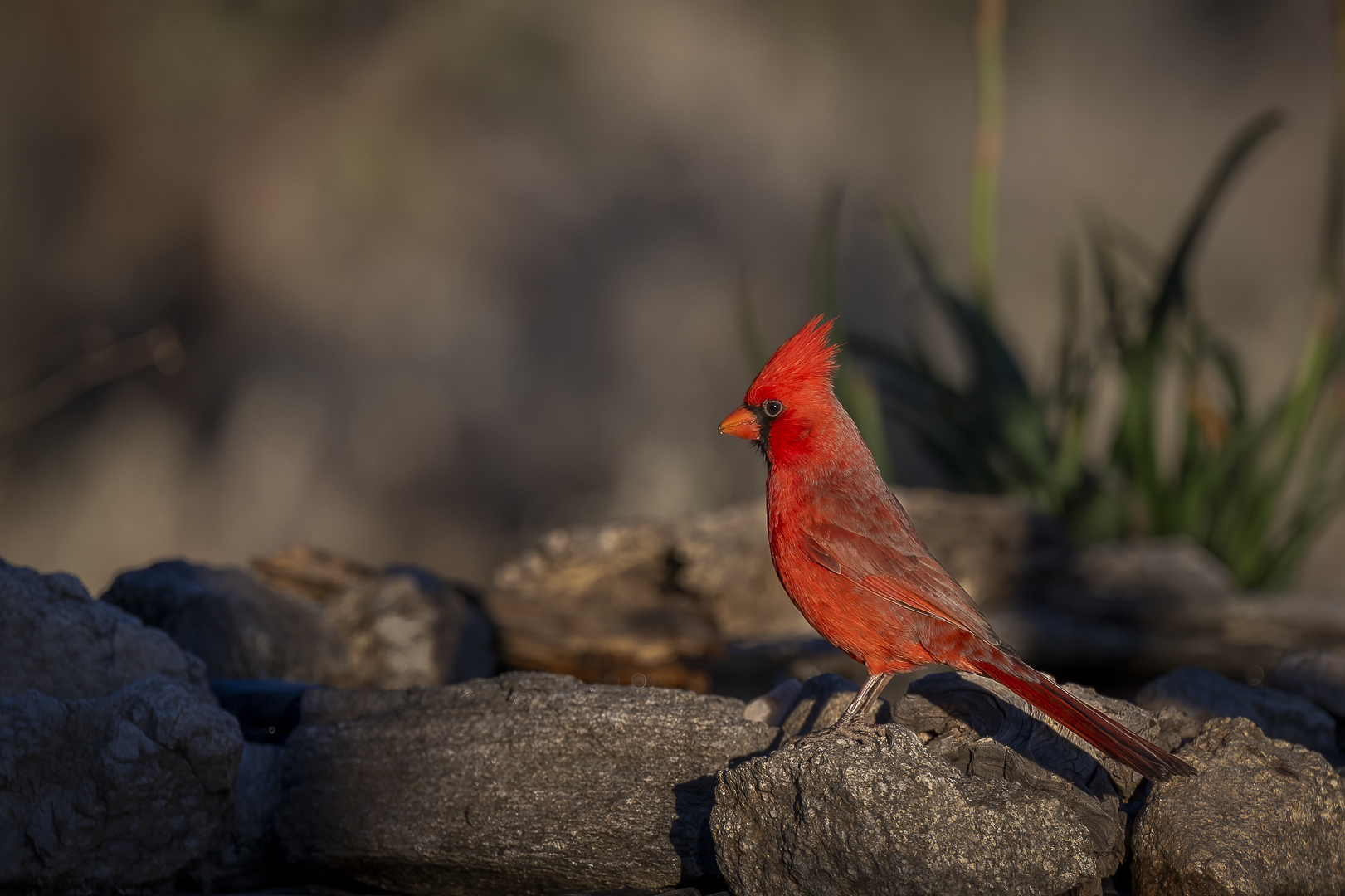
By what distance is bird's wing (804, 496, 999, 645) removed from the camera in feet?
8.16

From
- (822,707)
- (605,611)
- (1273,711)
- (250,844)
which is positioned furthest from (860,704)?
(605,611)

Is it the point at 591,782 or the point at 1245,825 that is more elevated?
the point at 591,782

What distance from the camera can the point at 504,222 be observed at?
9.66m

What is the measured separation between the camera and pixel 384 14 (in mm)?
9766

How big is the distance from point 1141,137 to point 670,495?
473 cm

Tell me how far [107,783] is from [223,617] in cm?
143

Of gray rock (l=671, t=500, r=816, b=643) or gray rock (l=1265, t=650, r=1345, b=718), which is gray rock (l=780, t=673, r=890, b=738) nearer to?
gray rock (l=1265, t=650, r=1345, b=718)

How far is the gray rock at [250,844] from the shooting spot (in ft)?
8.72

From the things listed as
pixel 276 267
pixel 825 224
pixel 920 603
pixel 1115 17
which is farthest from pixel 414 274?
pixel 920 603

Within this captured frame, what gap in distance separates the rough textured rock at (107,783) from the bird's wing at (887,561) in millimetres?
1352

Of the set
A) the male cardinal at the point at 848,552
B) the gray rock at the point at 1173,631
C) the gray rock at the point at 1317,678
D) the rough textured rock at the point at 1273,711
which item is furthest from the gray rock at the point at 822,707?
the gray rock at the point at 1173,631

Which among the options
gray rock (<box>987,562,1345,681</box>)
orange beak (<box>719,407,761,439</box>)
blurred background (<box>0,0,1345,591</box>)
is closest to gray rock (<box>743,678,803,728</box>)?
orange beak (<box>719,407,761,439</box>)

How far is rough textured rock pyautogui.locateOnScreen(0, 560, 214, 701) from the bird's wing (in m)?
1.58

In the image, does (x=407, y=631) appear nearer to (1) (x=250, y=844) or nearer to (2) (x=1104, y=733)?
(1) (x=250, y=844)
